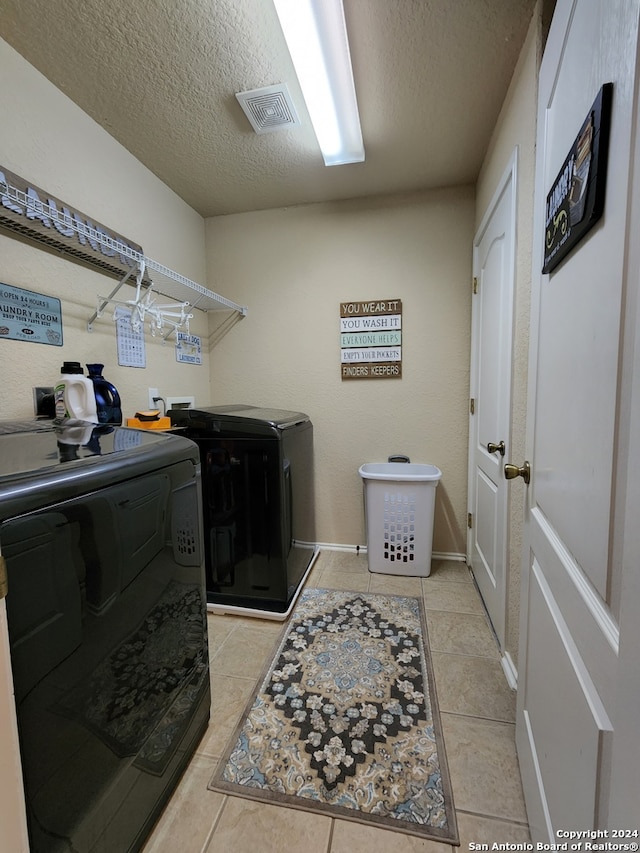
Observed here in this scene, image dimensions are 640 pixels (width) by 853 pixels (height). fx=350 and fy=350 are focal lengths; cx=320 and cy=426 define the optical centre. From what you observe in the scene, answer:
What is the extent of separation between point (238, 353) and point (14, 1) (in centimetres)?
175

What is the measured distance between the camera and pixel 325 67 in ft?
4.31

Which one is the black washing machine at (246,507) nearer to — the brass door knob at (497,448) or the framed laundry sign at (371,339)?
the framed laundry sign at (371,339)

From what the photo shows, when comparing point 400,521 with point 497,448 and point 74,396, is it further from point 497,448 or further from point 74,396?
point 74,396

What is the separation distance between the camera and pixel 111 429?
1164mm

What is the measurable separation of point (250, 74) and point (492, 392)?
173 centimetres

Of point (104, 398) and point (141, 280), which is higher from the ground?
point (141, 280)

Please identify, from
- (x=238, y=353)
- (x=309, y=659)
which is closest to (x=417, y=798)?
(x=309, y=659)

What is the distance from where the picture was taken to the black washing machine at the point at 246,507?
1.81 meters

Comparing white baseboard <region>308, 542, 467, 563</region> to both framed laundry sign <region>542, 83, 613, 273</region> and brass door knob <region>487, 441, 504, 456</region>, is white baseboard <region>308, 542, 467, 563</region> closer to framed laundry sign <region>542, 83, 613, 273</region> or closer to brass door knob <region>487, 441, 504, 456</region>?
brass door knob <region>487, 441, 504, 456</region>

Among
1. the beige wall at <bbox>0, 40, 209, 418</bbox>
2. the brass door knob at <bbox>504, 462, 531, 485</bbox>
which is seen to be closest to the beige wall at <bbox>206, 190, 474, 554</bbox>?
the beige wall at <bbox>0, 40, 209, 418</bbox>

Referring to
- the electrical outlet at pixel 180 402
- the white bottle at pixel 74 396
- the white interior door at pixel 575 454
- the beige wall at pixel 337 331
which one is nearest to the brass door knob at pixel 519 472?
the white interior door at pixel 575 454

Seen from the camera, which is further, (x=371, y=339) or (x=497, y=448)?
(x=371, y=339)

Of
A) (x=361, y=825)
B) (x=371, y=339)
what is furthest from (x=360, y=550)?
(x=361, y=825)

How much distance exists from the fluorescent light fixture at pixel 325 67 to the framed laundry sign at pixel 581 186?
98cm
